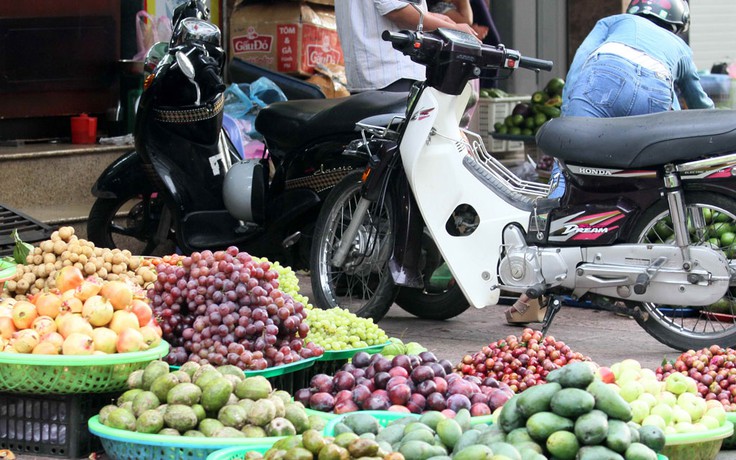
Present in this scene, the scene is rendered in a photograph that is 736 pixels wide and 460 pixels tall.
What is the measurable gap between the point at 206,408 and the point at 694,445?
155cm

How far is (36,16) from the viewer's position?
8.71 m

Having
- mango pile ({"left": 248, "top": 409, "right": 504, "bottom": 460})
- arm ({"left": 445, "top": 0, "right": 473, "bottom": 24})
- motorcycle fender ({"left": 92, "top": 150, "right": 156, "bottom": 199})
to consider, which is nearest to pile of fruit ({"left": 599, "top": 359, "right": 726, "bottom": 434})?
mango pile ({"left": 248, "top": 409, "right": 504, "bottom": 460})

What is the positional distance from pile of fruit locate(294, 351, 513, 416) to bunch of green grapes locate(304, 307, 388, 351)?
0.44 m

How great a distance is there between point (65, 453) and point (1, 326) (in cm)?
52

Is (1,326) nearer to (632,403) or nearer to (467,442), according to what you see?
(467,442)

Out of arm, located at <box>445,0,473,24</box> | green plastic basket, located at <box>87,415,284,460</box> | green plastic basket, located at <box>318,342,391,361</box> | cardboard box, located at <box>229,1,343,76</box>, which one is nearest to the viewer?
green plastic basket, located at <box>87,415,284,460</box>

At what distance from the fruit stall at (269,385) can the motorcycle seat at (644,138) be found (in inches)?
46.6

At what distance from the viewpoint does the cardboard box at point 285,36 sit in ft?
29.7

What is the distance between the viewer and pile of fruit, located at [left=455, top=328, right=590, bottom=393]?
14.3ft

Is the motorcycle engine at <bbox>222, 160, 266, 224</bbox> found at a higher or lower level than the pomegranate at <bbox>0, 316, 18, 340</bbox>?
lower

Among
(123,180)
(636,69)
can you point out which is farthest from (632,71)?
(123,180)

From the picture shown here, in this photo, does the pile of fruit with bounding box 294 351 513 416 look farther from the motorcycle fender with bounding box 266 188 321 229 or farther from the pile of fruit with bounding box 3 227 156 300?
the motorcycle fender with bounding box 266 188 321 229

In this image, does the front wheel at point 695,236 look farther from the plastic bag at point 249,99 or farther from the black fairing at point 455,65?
the plastic bag at point 249,99

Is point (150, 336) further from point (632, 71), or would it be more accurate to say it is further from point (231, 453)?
point (632, 71)
